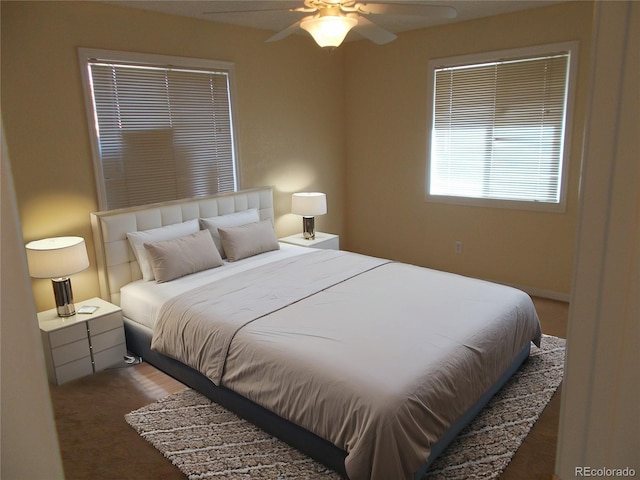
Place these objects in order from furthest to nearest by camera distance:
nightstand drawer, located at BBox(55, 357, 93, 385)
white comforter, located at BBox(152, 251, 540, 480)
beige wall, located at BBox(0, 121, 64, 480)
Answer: nightstand drawer, located at BBox(55, 357, 93, 385)
white comforter, located at BBox(152, 251, 540, 480)
beige wall, located at BBox(0, 121, 64, 480)

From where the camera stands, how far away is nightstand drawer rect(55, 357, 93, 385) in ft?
10.3

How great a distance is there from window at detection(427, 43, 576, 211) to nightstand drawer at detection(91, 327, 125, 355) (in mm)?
3388

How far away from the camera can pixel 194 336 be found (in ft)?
9.39

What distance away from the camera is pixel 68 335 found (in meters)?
3.13

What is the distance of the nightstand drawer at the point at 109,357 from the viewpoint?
3326 millimetres

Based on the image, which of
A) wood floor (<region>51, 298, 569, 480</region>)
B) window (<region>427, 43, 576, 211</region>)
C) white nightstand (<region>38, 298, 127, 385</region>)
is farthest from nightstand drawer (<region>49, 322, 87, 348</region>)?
window (<region>427, 43, 576, 211</region>)

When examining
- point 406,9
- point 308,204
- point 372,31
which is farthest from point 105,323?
point 406,9

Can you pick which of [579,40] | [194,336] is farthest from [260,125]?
[579,40]

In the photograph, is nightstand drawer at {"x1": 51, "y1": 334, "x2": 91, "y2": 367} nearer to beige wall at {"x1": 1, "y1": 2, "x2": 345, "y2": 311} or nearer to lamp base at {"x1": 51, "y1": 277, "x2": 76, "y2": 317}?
lamp base at {"x1": 51, "y1": 277, "x2": 76, "y2": 317}

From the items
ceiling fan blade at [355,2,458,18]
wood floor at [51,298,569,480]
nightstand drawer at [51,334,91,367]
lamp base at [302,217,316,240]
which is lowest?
wood floor at [51,298,569,480]

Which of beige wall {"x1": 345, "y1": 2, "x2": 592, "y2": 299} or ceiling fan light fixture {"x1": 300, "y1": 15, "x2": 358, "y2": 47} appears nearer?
ceiling fan light fixture {"x1": 300, "y1": 15, "x2": 358, "y2": 47}

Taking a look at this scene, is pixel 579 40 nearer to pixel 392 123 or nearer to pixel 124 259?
pixel 392 123

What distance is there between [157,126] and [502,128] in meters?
3.21

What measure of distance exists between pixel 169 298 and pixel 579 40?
12.8 ft
